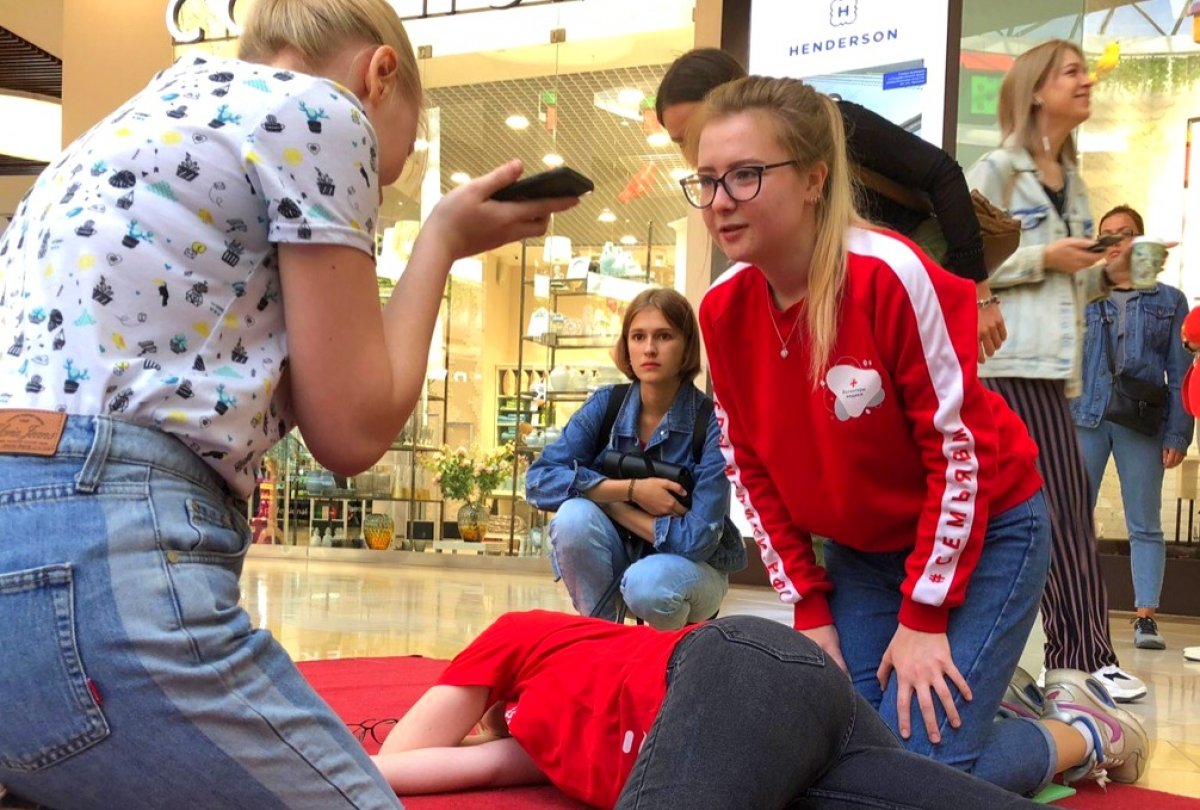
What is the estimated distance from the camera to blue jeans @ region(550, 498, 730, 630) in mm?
2516

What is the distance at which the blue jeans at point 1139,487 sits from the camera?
4.22m

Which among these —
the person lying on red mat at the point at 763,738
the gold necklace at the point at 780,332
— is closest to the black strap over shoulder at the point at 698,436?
the gold necklace at the point at 780,332

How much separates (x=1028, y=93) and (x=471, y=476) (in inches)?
230

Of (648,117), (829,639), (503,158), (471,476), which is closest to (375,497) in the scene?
(471,476)

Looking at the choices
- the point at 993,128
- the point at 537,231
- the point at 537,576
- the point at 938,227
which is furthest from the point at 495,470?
the point at 537,231

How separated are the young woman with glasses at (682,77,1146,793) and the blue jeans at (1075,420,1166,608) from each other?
273 centimetres

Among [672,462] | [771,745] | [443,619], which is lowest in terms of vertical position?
[443,619]

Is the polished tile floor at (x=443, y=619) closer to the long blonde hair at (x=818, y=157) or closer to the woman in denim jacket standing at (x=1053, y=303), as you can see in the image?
the woman in denim jacket standing at (x=1053, y=303)

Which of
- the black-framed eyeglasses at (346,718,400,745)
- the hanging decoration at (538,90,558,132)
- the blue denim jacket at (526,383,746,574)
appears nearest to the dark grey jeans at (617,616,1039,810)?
the black-framed eyeglasses at (346,718,400,745)

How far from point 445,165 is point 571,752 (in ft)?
22.4

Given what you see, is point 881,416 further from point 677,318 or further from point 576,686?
point 677,318

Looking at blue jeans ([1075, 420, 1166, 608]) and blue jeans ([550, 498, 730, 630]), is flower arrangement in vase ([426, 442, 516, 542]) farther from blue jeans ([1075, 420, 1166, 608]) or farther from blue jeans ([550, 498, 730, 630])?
blue jeans ([550, 498, 730, 630])

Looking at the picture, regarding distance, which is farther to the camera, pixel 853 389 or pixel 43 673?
pixel 853 389

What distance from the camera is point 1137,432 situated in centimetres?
436
